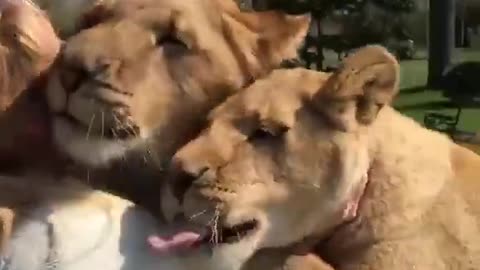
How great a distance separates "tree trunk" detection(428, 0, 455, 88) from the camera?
198 inches

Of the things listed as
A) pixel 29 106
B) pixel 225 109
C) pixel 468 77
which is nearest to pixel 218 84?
pixel 225 109

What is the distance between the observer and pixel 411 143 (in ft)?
3.15

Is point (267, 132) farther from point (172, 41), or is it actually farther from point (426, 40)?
point (426, 40)

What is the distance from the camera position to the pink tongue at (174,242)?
0.80 meters

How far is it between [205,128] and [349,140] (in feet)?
0.44

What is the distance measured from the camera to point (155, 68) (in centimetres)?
88

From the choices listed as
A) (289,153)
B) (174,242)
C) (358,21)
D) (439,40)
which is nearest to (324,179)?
(289,153)

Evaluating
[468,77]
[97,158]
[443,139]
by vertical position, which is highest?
[97,158]

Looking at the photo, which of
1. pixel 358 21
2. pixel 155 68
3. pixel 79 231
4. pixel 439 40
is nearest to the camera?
pixel 79 231

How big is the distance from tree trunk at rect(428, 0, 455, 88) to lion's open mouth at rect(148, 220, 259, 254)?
433cm

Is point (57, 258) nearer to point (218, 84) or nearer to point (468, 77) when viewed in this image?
point (218, 84)

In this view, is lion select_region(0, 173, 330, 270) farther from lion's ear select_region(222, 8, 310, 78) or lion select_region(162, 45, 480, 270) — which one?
lion's ear select_region(222, 8, 310, 78)

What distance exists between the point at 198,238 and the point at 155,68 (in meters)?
0.17

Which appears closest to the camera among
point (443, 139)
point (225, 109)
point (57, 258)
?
point (57, 258)
